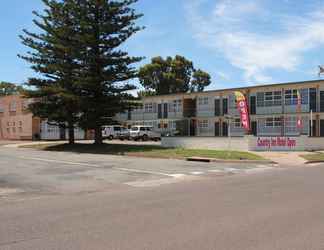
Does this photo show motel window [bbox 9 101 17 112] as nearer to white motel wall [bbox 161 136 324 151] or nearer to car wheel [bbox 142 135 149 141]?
car wheel [bbox 142 135 149 141]

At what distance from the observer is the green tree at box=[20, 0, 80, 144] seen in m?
37.6

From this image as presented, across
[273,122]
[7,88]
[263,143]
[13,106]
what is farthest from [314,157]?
[7,88]

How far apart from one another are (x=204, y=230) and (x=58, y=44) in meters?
32.6

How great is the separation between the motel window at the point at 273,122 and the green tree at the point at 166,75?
3685cm

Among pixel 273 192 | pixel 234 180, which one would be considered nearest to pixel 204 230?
pixel 273 192

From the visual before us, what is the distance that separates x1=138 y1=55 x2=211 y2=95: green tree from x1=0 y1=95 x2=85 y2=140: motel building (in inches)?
1019

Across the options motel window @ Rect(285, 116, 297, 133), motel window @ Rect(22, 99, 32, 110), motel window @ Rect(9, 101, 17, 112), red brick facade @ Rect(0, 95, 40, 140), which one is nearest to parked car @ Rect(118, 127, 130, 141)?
red brick facade @ Rect(0, 95, 40, 140)

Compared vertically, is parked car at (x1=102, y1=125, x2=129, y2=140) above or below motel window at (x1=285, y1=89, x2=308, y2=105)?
below

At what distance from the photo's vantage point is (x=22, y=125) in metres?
65.2

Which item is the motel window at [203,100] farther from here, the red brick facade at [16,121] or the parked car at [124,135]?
the red brick facade at [16,121]

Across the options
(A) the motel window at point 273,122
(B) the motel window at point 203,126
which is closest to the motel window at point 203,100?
(B) the motel window at point 203,126

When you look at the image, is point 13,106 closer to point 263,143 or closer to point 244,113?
point 244,113

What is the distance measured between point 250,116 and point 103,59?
23.1 meters

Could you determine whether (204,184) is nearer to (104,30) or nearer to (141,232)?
(141,232)
